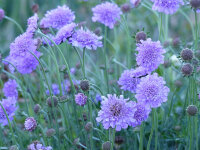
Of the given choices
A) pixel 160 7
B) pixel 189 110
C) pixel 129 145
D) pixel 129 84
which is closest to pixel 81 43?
pixel 129 84

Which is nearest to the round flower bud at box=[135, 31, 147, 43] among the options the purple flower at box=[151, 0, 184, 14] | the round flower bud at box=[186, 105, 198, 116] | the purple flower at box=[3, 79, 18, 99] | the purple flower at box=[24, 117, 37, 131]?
the purple flower at box=[151, 0, 184, 14]

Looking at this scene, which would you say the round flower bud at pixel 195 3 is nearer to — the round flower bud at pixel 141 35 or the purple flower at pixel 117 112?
the round flower bud at pixel 141 35

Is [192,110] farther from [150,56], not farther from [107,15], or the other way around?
[107,15]

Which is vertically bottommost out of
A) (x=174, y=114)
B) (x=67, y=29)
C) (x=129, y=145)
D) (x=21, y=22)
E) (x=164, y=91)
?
(x=129, y=145)

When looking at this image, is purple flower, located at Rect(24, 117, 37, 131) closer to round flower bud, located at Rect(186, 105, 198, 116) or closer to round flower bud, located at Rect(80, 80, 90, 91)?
round flower bud, located at Rect(80, 80, 90, 91)

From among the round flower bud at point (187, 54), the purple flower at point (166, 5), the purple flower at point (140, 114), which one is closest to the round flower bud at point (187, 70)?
the round flower bud at point (187, 54)

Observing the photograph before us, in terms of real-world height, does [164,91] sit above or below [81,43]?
below

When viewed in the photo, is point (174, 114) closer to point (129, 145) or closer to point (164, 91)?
point (129, 145)

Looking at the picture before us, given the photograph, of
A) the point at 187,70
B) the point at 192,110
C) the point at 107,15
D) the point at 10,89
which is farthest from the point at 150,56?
the point at 10,89

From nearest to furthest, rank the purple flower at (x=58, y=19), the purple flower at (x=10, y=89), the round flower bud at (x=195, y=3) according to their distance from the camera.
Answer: the round flower bud at (x=195, y=3) < the purple flower at (x=58, y=19) < the purple flower at (x=10, y=89)
